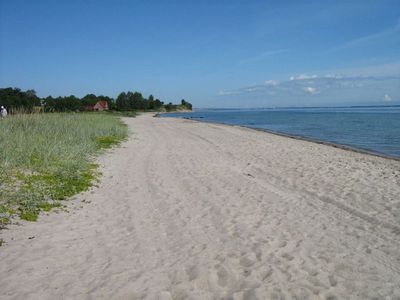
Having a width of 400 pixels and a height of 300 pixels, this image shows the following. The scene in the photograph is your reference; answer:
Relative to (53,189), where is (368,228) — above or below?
below

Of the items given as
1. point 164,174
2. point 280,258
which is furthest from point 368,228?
point 164,174

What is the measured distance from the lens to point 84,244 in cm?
527

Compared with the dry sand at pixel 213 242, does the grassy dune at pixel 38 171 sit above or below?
above

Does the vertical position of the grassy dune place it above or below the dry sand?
above

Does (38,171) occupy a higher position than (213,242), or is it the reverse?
(38,171)

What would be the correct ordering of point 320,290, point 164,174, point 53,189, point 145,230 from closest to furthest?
point 320,290, point 145,230, point 53,189, point 164,174

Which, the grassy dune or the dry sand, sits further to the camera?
the grassy dune

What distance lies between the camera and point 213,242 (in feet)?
17.9

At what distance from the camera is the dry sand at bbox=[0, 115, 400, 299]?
4.09 meters

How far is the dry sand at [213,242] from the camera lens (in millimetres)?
4094

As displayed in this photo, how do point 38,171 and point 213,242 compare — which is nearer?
point 213,242

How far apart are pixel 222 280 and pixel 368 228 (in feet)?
10.5

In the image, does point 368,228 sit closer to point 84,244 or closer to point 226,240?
point 226,240

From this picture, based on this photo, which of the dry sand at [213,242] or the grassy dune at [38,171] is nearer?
the dry sand at [213,242]
